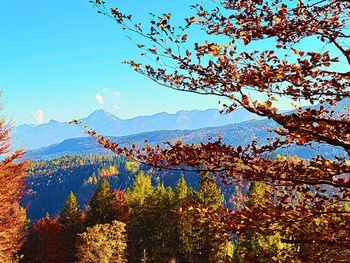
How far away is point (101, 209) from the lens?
42812 millimetres

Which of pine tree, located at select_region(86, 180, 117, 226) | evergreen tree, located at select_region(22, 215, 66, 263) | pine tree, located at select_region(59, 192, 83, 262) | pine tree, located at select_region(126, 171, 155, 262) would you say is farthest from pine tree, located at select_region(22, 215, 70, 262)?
pine tree, located at select_region(126, 171, 155, 262)

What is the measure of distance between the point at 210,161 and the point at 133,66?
183 cm

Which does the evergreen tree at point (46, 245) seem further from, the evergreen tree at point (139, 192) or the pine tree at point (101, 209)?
the evergreen tree at point (139, 192)

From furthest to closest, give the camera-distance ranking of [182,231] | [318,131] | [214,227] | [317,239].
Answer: [182,231] → [214,227] → [317,239] → [318,131]

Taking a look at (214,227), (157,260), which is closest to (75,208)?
(157,260)

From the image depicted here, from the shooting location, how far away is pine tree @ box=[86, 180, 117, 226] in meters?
42.6

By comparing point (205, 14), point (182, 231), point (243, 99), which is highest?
point (205, 14)

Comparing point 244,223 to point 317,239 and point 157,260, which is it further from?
point 157,260

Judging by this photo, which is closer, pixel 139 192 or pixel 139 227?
pixel 139 227

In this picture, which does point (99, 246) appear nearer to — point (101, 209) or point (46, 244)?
point (101, 209)

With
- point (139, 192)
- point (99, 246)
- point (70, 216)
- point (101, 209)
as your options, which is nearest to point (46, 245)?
point (70, 216)

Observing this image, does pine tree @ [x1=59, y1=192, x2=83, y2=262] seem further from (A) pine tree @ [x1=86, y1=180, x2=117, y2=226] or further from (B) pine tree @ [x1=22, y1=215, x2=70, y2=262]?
(A) pine tree @ [x1=86, y1=180, x2=117, y2=226]

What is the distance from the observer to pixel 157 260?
134 ft

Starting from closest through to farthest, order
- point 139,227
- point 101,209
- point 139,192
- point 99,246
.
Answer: point 99,246
point 139,227
point 101,209
point 139,192
